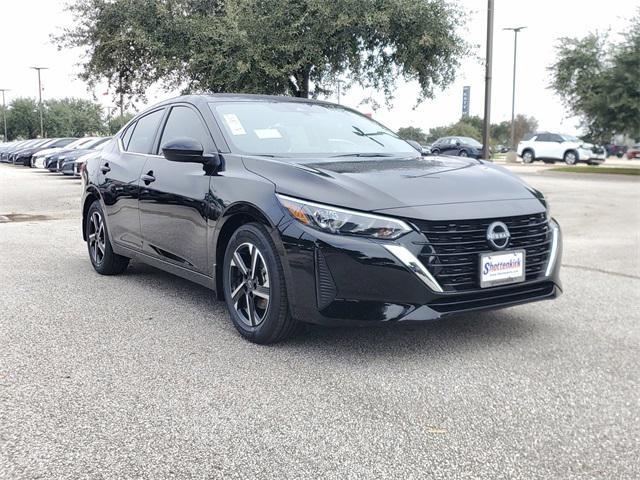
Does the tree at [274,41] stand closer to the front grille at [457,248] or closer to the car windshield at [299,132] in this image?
the car windshield at [299,132]

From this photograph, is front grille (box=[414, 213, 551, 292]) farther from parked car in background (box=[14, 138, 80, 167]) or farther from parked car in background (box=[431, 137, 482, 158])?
parked car in background (box=[14, 138, 80, 167])

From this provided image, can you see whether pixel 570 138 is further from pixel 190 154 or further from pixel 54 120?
pixel 54 120

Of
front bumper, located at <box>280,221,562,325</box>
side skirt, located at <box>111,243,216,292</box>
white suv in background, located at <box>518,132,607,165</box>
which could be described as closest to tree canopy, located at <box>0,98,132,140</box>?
white suv in background, located at <box>518,132,607,165</box>

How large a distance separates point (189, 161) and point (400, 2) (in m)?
11.6

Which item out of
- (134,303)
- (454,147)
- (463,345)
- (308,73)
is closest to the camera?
(463,345)

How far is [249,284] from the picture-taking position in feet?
13.6

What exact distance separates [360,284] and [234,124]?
1.79 metres

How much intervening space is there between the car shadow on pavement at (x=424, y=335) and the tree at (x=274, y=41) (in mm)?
11017

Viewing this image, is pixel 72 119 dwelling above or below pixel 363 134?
above

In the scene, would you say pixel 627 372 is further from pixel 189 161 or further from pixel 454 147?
pixel 454 147

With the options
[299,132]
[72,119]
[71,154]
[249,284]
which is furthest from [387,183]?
[72,119]

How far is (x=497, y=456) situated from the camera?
8.80ft

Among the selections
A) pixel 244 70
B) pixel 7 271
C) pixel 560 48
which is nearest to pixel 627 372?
pixel 7 271

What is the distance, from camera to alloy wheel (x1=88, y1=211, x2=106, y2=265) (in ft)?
21.0
